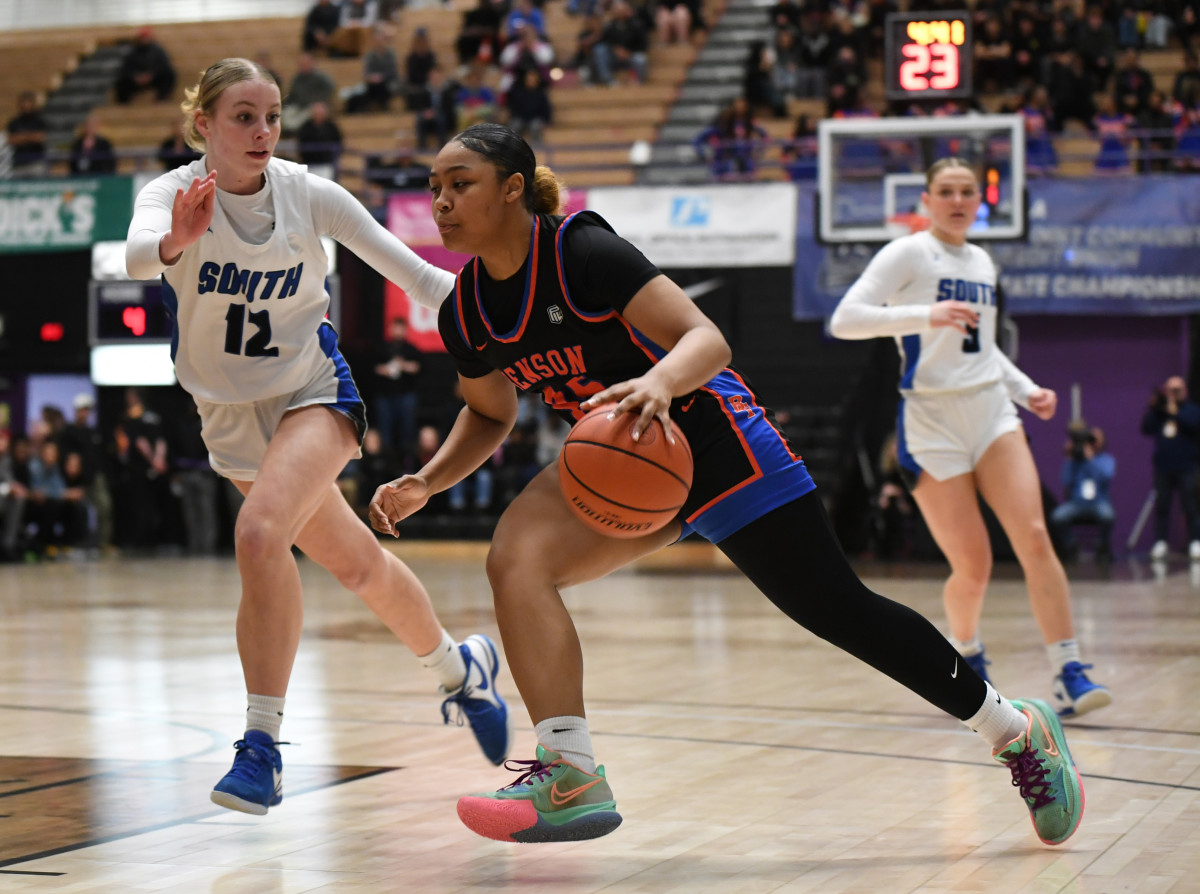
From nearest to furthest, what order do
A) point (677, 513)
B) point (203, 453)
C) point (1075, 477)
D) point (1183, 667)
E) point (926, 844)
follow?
point (677, 513), point (926, 844), point (1183, 667), point (1075, 477), point (203, 453)

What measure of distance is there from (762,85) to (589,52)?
287 centimetres

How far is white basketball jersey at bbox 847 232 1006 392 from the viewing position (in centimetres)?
573

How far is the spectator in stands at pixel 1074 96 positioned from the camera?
16594 millimetres

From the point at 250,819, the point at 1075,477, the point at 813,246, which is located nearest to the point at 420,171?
the point at 813,246

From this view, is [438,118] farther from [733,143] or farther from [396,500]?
[396,500]

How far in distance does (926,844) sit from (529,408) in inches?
548

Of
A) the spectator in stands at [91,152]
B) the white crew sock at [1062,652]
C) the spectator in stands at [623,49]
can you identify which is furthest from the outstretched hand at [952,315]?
the spectator in stands at [623,49]

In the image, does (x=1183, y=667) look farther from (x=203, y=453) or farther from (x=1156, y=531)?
(x=203, y=453)

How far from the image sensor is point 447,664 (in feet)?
15.0

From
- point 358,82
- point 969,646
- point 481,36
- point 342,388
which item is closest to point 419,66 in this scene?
point 481,36

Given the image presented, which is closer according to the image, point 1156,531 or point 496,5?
point 1156,531

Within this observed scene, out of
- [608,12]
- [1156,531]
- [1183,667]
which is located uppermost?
[608,12]

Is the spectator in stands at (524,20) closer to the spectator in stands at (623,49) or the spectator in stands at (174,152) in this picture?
the spectator in stands at (623,49)

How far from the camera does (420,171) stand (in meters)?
17.1
